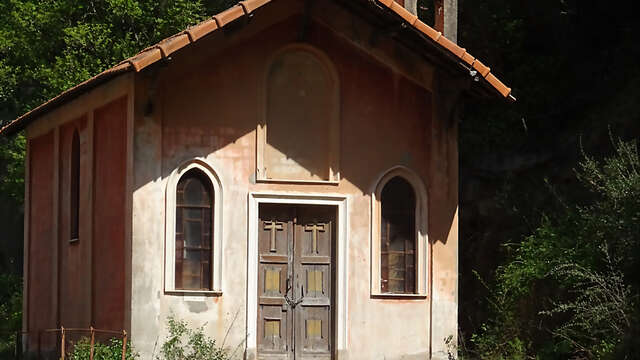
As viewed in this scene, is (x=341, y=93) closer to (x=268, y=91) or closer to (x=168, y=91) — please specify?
(x=268, y=91)

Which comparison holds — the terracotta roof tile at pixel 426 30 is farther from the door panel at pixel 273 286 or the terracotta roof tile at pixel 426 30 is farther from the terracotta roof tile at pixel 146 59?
the terracotta roof tile at pixel 146 59

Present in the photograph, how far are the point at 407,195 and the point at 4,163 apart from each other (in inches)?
707

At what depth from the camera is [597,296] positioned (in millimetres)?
18812

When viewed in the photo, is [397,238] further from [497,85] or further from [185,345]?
[185,345]

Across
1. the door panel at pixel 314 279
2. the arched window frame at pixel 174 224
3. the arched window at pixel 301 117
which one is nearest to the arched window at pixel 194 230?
the arched window frame at pixel 174 224

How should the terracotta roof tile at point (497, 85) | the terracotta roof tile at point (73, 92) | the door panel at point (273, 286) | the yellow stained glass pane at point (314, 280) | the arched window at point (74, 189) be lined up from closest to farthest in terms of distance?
the terracotta roof tile at point (73, 92) < the terracotta roof tile at point (497, 85) < the door panel at point (273, 286) < the yellow stained glass pane at point (314, 280) < the arched window at point (74, 189)

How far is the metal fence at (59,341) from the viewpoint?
58.6 feet

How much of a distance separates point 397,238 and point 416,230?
0.34 m

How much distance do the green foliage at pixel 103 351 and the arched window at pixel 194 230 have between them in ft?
4.60

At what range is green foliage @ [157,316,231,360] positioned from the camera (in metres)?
18.2

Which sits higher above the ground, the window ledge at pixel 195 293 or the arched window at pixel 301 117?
the arched window at pixel 301 117

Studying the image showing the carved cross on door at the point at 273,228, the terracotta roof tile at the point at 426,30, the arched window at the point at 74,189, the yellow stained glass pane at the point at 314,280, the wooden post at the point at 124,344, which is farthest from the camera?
the arched window at the point at 74,189

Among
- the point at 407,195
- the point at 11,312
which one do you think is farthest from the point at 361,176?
the point at 11,312

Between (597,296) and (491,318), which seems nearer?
(597,296)
